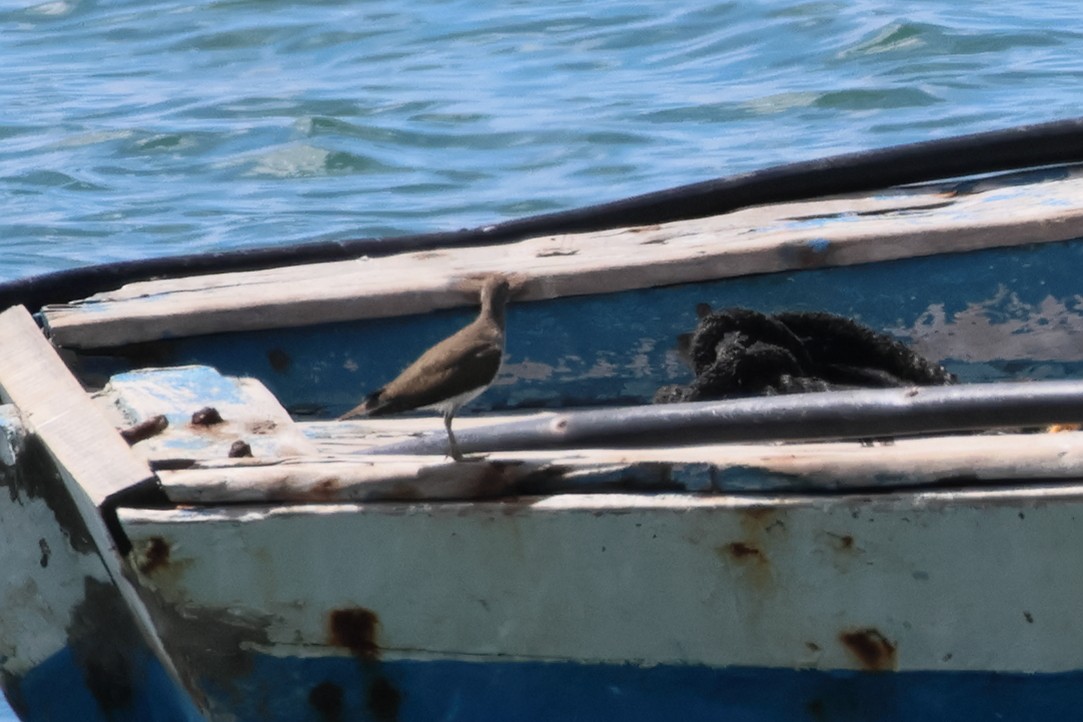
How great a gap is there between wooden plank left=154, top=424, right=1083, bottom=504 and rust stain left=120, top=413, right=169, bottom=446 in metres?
0.21

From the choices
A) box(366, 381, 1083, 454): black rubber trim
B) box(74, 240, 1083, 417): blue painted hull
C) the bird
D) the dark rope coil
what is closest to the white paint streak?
box(74, 240, 1083, 417): blue painted hull

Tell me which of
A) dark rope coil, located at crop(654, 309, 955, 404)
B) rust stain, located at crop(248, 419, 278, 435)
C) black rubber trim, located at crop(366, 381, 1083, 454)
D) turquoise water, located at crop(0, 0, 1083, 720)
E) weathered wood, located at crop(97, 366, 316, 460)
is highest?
weathered wood, located at crop(97, 366, 316, 460)

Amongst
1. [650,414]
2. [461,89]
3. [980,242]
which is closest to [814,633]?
[650,414]

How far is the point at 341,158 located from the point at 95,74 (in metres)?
3.33

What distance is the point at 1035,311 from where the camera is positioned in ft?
11.8

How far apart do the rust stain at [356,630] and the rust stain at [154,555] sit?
0.83 ft

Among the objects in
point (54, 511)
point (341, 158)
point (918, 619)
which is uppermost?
point (54, 511)

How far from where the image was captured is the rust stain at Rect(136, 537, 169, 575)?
7.85 ft

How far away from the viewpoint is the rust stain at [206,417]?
8.87 ft

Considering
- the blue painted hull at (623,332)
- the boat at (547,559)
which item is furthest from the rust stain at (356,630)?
the blue painted hull at (623,332)

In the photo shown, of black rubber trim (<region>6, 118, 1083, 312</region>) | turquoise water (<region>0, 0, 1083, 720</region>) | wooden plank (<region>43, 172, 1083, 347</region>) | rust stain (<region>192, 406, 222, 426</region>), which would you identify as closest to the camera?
rust stain (<region>192, 406, 222, 426</region>)

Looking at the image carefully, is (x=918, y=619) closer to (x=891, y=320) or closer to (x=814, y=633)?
(x=814, y=633)

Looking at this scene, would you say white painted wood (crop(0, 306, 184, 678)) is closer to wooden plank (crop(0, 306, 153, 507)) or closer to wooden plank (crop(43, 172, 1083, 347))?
wooden plank (crop(0, 306, 153, 507))

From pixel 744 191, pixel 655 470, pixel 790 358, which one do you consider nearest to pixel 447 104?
pixel 744 191
